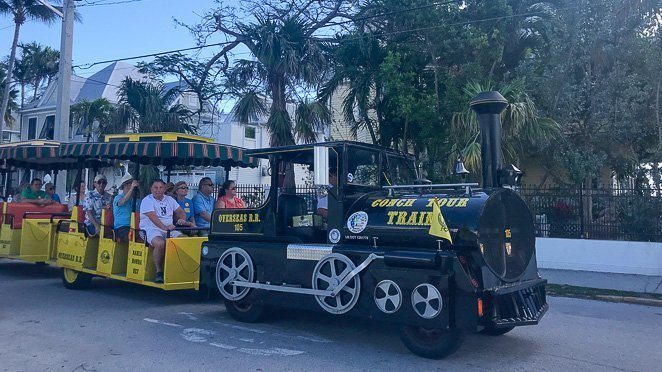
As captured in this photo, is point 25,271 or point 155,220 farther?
point 25,271

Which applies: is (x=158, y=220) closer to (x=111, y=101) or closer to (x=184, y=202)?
(x=184, y=202)

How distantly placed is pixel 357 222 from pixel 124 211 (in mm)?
4866

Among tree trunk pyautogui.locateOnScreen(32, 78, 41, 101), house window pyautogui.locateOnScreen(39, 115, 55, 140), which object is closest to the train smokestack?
house window pyautogui.locateOnScreen(39, 115, 55, 140)

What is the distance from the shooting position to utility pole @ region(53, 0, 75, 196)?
16391 millimetres

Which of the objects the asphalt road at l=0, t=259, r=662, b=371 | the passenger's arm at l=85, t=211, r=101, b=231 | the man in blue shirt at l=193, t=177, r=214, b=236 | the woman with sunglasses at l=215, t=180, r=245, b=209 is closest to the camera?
the asphalt road at l=0, t=259, r=662, b=371

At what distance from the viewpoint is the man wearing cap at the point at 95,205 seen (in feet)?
33.7

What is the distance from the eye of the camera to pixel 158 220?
9109 millimetres

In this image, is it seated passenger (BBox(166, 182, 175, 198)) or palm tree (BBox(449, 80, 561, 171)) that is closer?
seated passenger (BBox(166, 182, 175, 198))

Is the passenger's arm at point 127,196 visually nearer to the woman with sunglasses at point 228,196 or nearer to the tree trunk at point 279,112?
the woman with sunglasses at point 228,196


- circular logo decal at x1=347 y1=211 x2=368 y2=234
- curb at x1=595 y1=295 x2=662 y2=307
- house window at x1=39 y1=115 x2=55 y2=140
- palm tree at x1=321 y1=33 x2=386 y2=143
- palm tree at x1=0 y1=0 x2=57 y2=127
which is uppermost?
palm tree at x1=0 y1=0 x2=57 y2=127

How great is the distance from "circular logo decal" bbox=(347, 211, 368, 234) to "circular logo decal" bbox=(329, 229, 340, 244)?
7.4 inches

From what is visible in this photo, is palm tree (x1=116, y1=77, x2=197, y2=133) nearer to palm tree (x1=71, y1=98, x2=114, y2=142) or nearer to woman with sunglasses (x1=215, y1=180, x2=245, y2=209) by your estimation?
palm tree (x1=71, y1=98, x2=114, y2=142)

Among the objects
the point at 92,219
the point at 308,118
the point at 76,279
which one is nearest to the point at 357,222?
the point at 92,219

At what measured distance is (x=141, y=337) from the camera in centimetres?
705
